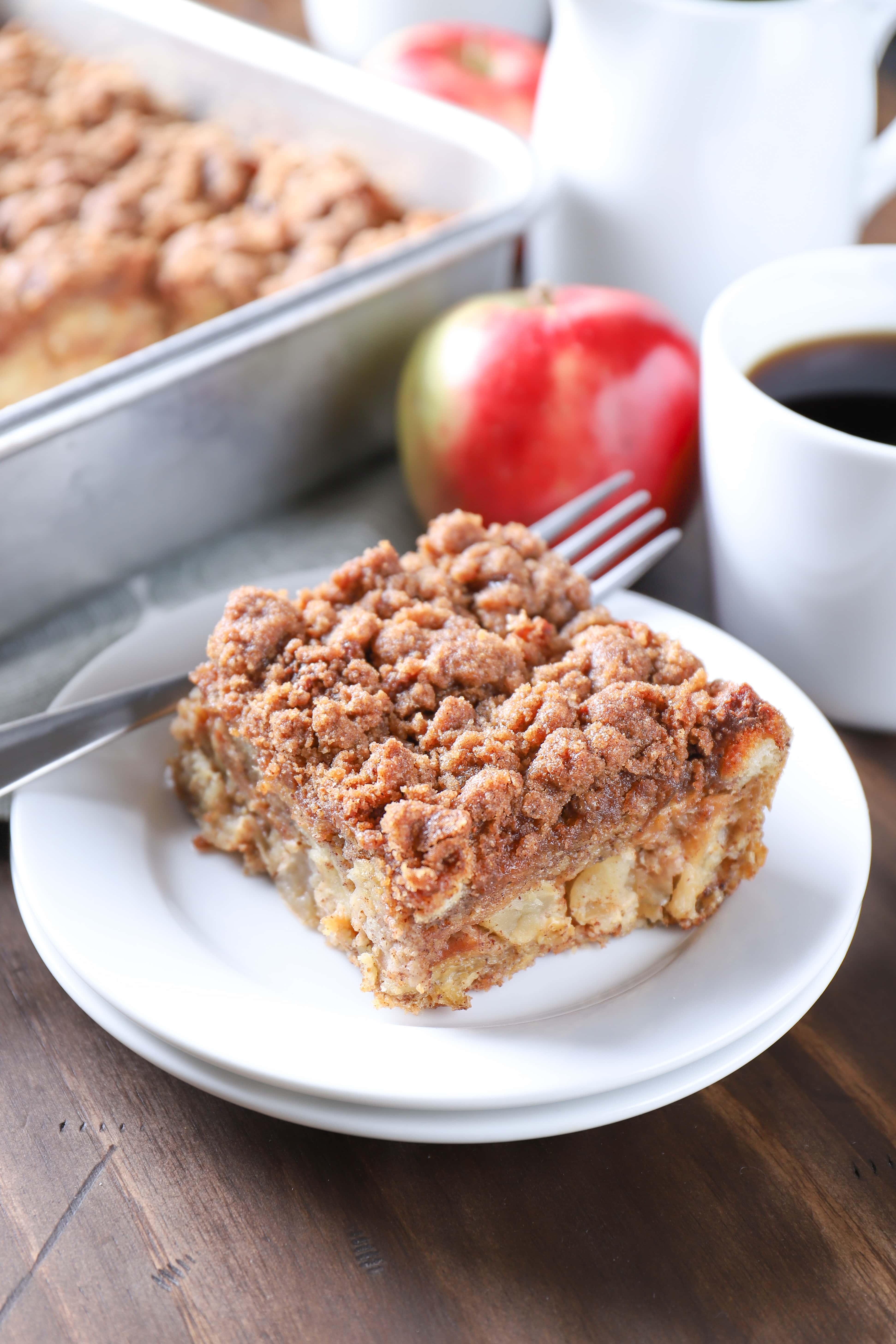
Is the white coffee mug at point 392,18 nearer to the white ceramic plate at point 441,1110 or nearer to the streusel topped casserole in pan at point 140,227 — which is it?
the streusel topped casserole in pan at point 140,227

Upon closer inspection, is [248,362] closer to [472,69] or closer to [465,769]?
[465,769]

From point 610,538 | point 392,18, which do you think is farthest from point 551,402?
point 392,18

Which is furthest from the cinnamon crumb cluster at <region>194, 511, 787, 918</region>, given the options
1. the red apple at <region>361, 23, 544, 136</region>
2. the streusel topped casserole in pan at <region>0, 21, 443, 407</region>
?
the red apple at <region>361, 23, 544, 136</region>

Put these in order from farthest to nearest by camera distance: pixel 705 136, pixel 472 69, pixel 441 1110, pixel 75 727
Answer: pixel 472 69 → pixel 705 136 → pixel 75 727 → pixel 441 1110

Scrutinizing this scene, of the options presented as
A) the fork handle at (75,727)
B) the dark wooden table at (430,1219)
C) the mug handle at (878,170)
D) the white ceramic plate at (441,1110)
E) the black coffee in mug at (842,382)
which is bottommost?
the dark wooden table at (430,1219)

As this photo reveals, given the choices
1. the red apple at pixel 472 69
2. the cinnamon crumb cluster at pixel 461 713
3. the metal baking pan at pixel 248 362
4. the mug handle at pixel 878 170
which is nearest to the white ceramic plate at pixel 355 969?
the cinnamon crumb cluster at pixel 461 713

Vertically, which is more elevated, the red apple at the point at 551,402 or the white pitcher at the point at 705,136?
the white pitcher at the point at 705,136

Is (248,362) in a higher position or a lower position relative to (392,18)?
lower

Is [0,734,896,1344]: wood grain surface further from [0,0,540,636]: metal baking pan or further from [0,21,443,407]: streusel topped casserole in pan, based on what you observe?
[0,21,443,407]: streusel topped casserole in pan
